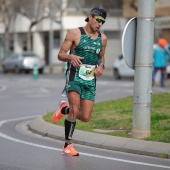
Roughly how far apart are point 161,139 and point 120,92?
13856 mm

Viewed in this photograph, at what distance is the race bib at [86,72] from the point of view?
9.29 metres

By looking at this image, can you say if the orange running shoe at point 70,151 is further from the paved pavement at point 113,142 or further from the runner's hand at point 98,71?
the runner's hand at point 98,71

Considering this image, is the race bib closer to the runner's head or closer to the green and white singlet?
the green and white singlet

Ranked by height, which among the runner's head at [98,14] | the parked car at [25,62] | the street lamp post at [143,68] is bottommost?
the parked car at [25,62]

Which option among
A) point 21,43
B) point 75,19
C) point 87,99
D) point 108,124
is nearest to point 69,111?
point 87,99

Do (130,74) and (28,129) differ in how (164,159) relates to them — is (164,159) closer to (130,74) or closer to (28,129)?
(28,129)

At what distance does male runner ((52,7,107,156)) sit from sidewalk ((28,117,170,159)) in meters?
1.00

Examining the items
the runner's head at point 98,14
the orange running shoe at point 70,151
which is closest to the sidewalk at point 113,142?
the orange running shoe at point 70,151

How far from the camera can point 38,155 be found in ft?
31.4

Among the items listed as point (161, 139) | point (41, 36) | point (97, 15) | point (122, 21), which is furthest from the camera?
point (41, 36)

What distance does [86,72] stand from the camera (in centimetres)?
932

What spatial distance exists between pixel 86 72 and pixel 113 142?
167cm

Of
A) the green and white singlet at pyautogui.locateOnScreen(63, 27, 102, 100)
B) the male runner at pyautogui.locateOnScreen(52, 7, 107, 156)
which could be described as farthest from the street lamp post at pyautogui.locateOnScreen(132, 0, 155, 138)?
the green and white singlet at pyautogui.locateOnScreen(63, 27, 102, 100)

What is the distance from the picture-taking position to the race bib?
366 inches
